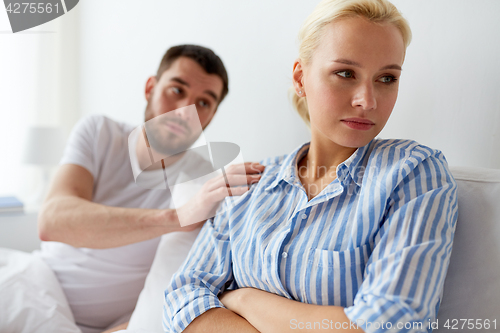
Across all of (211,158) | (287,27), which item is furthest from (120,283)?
(287,27)

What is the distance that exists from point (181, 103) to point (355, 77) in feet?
2.69

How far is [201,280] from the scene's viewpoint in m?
0.89

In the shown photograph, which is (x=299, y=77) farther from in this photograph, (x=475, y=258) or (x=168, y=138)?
(x=168, y=138)

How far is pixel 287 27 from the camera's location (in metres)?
1.32

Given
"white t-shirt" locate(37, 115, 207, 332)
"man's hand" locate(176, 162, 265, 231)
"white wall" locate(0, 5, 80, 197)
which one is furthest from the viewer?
"white wall" locate(0, 5, 80, 197)

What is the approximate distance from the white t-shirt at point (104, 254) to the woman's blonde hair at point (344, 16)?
0.74 metres

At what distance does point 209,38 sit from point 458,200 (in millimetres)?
1257

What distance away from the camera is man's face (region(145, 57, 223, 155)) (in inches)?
56.1

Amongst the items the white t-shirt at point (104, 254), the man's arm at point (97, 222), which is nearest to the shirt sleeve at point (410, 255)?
the man's arm at point (97, 222)

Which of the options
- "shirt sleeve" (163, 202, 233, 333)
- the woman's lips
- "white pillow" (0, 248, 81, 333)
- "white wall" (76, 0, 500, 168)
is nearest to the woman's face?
the woman's lips

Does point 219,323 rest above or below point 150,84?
below

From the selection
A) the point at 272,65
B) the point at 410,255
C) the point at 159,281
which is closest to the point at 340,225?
the point at 410,255

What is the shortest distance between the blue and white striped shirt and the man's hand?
0.05m

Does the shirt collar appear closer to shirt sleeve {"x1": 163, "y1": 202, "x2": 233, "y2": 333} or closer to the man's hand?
the man's hand
